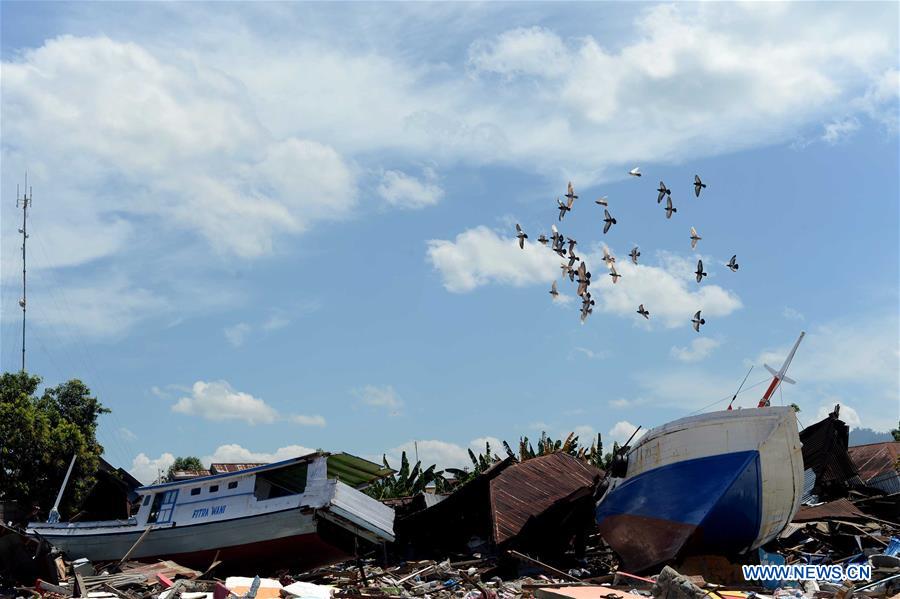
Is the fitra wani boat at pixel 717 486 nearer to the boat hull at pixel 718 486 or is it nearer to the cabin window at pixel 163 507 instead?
the boat hull at pixel 718 486

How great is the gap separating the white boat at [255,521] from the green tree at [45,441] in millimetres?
4498

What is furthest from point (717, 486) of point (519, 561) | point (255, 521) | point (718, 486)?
point (255, 521)

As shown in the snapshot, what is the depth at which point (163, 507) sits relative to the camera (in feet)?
77.7

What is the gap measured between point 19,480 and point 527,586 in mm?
19039

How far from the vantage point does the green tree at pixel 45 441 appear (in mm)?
27984

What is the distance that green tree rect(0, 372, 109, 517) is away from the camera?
28.0m

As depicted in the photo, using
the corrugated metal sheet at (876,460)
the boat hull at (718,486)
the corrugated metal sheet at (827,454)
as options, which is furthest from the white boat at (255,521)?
the corrugated metal sheet at (876,460)

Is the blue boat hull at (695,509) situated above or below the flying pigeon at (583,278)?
below

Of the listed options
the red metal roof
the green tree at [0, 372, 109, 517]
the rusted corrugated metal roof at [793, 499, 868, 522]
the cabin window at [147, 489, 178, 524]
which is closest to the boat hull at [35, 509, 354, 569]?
the cabin window at [147, 489, 178, 524]

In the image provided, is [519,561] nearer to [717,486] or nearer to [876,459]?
[717,486]

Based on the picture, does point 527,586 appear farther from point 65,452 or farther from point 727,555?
point 65,452

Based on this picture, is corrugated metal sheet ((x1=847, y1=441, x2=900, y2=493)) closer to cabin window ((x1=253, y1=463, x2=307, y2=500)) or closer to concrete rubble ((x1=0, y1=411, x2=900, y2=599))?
concrete rubble ((x1=0, y1=411, x2=900, y2=599))

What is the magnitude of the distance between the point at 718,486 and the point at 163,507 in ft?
46.0

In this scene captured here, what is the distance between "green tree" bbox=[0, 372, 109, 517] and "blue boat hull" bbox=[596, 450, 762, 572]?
60.7 ft
